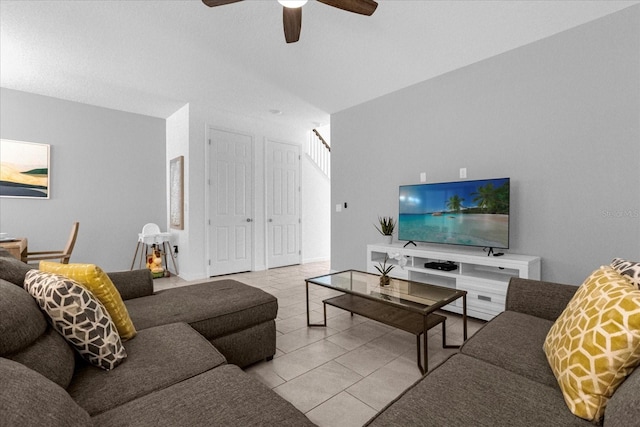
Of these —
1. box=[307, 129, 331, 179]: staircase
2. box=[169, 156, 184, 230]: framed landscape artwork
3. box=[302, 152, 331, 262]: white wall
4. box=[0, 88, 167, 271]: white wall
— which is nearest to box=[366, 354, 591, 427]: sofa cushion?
box=[169, 156, 184, 230]: framed landscape artwork

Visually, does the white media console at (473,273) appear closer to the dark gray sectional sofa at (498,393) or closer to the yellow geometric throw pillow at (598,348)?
the dark gray sectional sofa at (498,393)

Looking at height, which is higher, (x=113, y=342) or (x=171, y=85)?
(x=171, y=85)

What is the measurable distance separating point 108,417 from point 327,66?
3.39 metres

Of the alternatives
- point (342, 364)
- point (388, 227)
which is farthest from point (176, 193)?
point (342, 364)

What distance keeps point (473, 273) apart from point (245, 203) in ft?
11.8

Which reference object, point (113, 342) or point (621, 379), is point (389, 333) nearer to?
point (621, 379)

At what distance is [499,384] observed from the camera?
1.11 m

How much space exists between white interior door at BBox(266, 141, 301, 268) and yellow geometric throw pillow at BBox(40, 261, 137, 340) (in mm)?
3979

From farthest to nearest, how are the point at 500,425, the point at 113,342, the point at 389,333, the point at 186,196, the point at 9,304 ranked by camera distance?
the point at 186,196, the point at 389,333, the point at 113,342, the point at 9,304, the point at 500,425

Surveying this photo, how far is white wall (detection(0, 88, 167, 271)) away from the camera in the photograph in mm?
4121

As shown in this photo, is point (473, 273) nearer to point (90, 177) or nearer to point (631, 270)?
point (631, 270)

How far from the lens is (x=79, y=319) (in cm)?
118

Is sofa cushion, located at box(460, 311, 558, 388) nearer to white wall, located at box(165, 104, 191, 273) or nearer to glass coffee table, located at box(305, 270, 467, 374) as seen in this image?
glass coffee table, located at box(305, 270, 467, 374)

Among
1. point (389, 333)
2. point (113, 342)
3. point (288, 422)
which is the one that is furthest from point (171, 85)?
point (288, 422)
